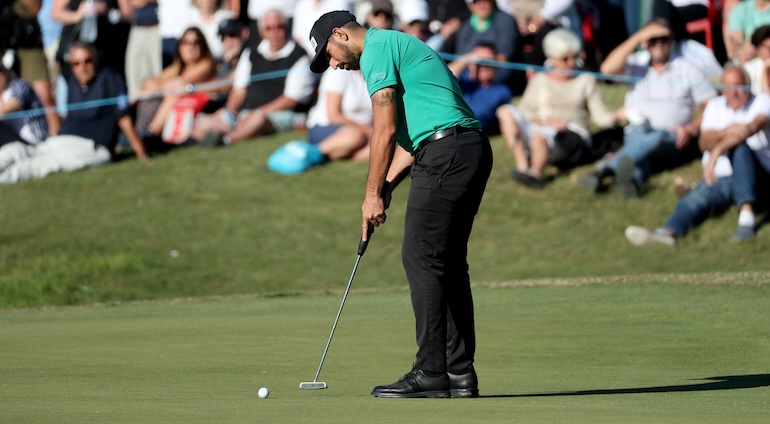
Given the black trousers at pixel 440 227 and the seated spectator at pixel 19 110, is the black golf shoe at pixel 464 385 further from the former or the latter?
the seated spectator at pixel 19 110

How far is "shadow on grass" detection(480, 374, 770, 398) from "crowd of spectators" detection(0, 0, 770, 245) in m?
7.63

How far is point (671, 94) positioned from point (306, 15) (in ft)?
16.9

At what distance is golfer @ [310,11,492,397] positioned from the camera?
19.7ft

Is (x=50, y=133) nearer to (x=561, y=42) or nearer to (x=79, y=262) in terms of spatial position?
(x=79, y=262)

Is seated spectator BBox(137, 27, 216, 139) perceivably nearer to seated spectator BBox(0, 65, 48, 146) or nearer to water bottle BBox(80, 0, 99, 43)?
water bottle BBox(80, 0, 99, 43)

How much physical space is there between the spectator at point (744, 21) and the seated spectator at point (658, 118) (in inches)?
22.8

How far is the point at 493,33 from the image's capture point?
17078 mm

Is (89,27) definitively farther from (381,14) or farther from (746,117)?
(746,117)

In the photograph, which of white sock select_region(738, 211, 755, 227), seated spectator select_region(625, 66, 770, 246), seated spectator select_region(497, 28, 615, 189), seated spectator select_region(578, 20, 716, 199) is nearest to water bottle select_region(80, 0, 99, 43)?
seated spectator select_region(497, 28, 615, 189)

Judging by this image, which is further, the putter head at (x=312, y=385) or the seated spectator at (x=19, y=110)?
the seated spectator at (x=19, y=110)

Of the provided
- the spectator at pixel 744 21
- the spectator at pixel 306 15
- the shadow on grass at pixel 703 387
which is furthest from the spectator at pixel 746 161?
the shadow on grass at pixel 703 387

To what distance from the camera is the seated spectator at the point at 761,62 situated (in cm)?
1469

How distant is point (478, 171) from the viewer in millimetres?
6125

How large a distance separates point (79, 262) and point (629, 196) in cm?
614
